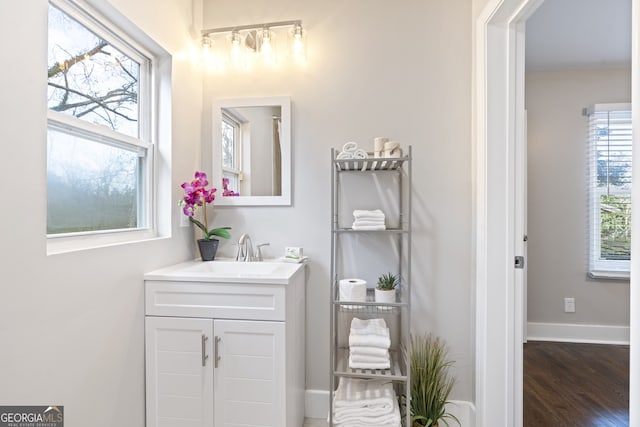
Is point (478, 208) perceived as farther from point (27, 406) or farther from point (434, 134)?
point (27, 406)

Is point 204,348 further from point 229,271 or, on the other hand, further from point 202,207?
point 202,207

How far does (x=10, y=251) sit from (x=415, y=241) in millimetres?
1770

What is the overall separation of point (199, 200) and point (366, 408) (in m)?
1.42

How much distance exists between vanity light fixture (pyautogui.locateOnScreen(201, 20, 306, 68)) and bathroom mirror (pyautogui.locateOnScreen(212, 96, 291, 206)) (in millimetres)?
255

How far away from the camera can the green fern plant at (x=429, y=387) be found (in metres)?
1.75

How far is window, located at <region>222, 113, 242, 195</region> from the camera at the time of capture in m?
2.11

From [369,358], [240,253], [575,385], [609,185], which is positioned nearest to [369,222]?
[369,358]

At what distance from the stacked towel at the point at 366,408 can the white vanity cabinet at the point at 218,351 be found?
0.84 feet

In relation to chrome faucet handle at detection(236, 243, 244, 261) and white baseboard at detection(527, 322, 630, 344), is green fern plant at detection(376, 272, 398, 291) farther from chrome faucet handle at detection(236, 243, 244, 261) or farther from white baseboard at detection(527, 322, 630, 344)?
white baseboard at detection(527, 322, 630, 344)

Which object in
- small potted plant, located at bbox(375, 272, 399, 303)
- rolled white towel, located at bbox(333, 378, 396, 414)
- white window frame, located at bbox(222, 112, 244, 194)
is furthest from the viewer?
white window frame, located at bbox(222, 112, 244, 194)

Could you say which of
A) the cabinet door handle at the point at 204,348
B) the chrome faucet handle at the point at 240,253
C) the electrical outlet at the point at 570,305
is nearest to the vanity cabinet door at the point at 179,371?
the cabinet door handle at the point at 204,348

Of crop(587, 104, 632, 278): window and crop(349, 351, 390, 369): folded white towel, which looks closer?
crop(349, 351, 390, 369): folded white towel

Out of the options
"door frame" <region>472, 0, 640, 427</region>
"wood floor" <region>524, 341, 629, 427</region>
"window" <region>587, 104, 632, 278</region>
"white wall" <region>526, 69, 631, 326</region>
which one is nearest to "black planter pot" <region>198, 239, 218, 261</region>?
"door frame" <region>472, 0, 640, 427</region>

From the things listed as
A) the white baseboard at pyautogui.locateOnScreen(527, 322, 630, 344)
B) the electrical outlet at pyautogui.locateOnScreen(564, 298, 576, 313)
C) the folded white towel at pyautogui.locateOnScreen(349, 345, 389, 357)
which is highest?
the folded white towel at pyautogui.locateOnScreen(349, 345, 389, 357)
